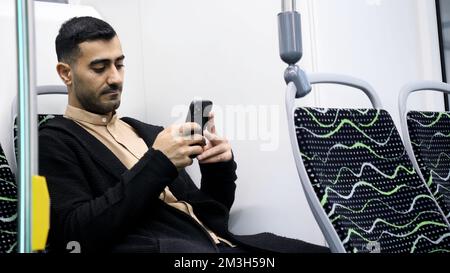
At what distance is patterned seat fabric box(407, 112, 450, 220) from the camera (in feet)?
6.36

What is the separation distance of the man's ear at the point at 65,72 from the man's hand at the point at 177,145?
426mm

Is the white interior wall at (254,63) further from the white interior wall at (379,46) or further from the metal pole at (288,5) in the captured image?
the metal pole at (288,5)

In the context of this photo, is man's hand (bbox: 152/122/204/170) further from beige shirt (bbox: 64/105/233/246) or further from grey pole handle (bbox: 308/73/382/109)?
grey pole handle (bbox: 308/73/382/109)

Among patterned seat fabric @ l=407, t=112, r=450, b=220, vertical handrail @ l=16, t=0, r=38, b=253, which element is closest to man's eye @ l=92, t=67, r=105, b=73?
patterned seat fabric @ l=407, t=112, r=450, b=220

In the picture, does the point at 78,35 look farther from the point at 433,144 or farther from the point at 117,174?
the point at 433,144

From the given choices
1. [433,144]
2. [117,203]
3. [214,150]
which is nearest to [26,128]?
[117,203]

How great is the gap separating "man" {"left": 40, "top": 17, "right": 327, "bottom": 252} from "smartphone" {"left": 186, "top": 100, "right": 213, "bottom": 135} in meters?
0.05

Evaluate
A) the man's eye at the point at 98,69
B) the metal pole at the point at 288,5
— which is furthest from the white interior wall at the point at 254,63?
the metal pole at the point at 288,5

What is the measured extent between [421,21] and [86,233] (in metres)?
1.66

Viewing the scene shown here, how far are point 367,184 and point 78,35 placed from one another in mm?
907

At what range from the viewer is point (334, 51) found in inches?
90.2

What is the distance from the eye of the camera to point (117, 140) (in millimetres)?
1918
